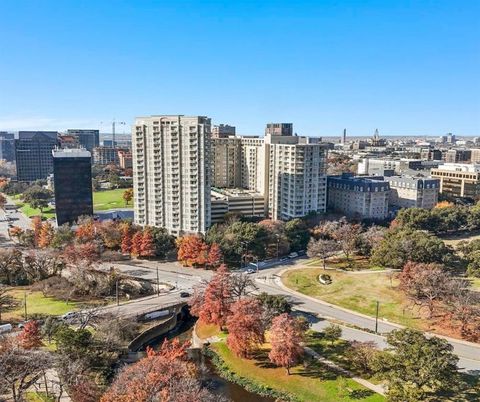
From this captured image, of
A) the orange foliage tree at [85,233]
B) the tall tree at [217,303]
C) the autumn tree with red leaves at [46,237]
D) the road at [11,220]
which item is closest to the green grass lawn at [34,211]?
the road at [11,220]

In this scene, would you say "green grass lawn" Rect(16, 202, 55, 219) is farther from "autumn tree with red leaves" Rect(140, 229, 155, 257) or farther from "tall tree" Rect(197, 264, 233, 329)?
"tall tree" Rect(197, 264, 233, 329)

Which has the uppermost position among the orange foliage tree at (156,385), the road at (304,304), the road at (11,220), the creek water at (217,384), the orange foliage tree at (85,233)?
the orange foliage tree at (85,233)

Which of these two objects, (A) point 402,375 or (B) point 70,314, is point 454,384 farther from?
(B) point 70,314

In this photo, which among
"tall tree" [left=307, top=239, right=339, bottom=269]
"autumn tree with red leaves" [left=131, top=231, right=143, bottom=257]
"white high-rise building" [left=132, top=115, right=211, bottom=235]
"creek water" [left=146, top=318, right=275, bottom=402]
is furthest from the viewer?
"white high-rise building" [left=132, top=115, right=211, bottom=235]

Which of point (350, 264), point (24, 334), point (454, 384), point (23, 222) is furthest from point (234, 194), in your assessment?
point (454, 384)

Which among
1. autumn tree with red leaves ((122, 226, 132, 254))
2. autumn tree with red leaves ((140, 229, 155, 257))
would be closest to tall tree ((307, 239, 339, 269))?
autumn tree with red leaves ((140, 229, 155, 257))

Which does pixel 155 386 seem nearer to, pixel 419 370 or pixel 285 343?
pixel 285 343

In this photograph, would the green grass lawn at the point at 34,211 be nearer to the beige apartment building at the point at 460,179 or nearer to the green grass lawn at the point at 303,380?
the green grass lawn at the point at 303,380
